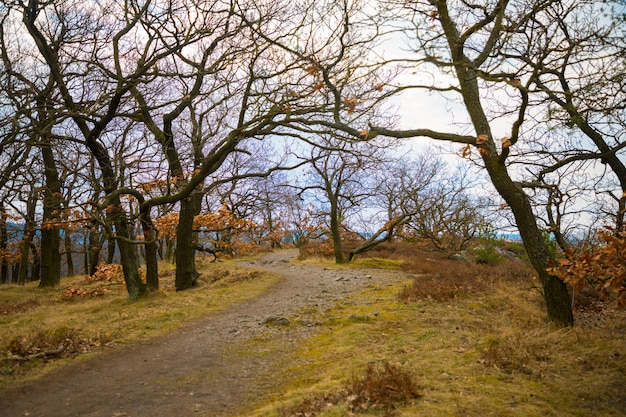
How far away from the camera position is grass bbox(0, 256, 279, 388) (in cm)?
688

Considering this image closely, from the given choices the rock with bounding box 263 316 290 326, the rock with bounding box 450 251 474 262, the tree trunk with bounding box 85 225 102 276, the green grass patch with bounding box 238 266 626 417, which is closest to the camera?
the green grass patch with bounding box 238 266 626 417

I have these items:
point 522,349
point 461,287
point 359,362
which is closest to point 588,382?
point 522,349

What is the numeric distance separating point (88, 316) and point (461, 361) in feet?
30.8

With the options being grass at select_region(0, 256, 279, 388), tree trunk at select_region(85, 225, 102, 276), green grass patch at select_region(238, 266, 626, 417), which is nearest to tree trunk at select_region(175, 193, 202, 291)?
grass at select_region(0, 256, 279, 388)

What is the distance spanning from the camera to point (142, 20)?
10.4 meters

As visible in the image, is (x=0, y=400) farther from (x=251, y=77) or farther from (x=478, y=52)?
(x=478, y=52)

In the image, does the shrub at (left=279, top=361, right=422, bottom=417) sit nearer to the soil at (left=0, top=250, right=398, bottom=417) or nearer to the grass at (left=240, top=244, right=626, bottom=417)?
the grass at (left=240, top=244, right=626, bottom=417)

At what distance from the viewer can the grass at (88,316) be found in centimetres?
688

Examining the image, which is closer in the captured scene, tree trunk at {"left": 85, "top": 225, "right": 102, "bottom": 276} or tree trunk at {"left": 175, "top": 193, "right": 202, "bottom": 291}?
tree trunk at {"left": 175, "top": 193, "right": 202, "bottom": 291}

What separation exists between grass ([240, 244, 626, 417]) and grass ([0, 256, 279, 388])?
3.67 meters

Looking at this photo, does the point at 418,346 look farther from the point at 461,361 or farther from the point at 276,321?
the point at 276,321

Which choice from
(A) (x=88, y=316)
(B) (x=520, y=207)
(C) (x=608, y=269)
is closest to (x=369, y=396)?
(C) (x=608, y=269)

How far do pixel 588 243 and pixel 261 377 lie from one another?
655cm

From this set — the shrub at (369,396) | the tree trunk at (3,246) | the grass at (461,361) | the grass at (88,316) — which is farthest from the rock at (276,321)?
the tree trunk at (3,246)
